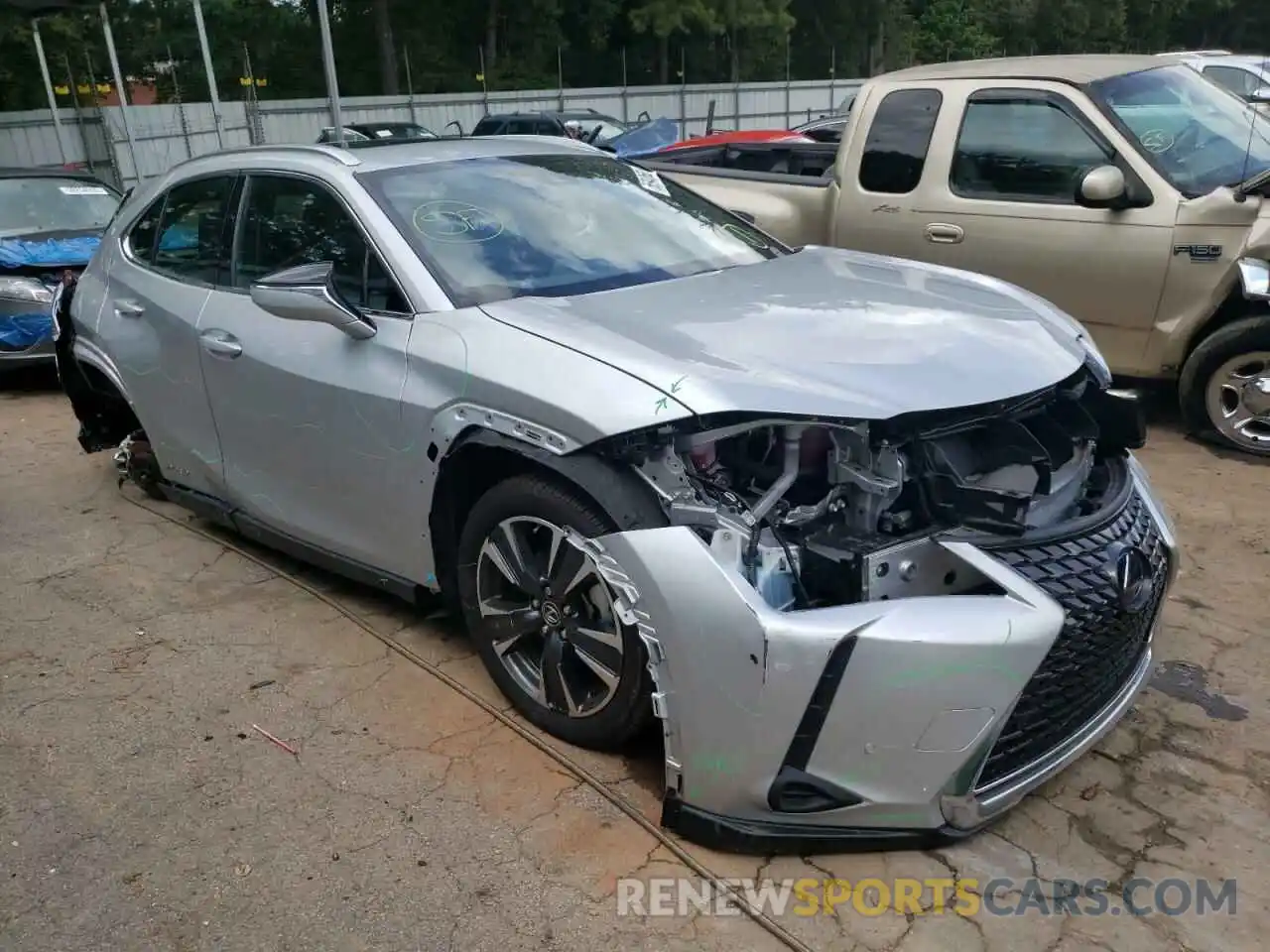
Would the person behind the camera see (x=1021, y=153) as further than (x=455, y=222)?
Yes

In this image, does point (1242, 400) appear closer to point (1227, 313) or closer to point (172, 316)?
point (1227, 313)

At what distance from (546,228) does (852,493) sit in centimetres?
156

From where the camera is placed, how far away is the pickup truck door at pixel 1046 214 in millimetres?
5316

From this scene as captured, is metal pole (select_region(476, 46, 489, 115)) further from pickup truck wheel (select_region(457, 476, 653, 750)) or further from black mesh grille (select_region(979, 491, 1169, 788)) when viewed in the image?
black mesh grille (select_region(979, 491, 1169, 788))

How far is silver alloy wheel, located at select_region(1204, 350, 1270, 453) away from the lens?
5219 mm

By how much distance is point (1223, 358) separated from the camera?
526 cm

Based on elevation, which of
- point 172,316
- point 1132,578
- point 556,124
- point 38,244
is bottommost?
point 556,124

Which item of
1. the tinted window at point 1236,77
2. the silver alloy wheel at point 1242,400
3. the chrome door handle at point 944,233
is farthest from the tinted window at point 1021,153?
the tinted window at point 1236,77

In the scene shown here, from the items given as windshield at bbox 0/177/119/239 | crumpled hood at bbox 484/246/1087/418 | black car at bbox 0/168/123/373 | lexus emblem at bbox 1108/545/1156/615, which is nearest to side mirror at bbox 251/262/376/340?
crumpled hood at bbox 484/246/1087/418

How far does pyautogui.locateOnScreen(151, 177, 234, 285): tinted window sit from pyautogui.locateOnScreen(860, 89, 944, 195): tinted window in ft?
12.0

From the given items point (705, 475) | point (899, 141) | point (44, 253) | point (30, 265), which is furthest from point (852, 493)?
point (44, 253)

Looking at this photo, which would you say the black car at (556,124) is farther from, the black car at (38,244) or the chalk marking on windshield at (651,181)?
the chalk marking on windshield at (651,181)

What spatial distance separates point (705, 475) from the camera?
2.72m

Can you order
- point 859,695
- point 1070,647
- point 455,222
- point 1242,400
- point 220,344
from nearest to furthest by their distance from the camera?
point 859,695, point 1070,647, point 455,222, point 220,344, point 1242,400
